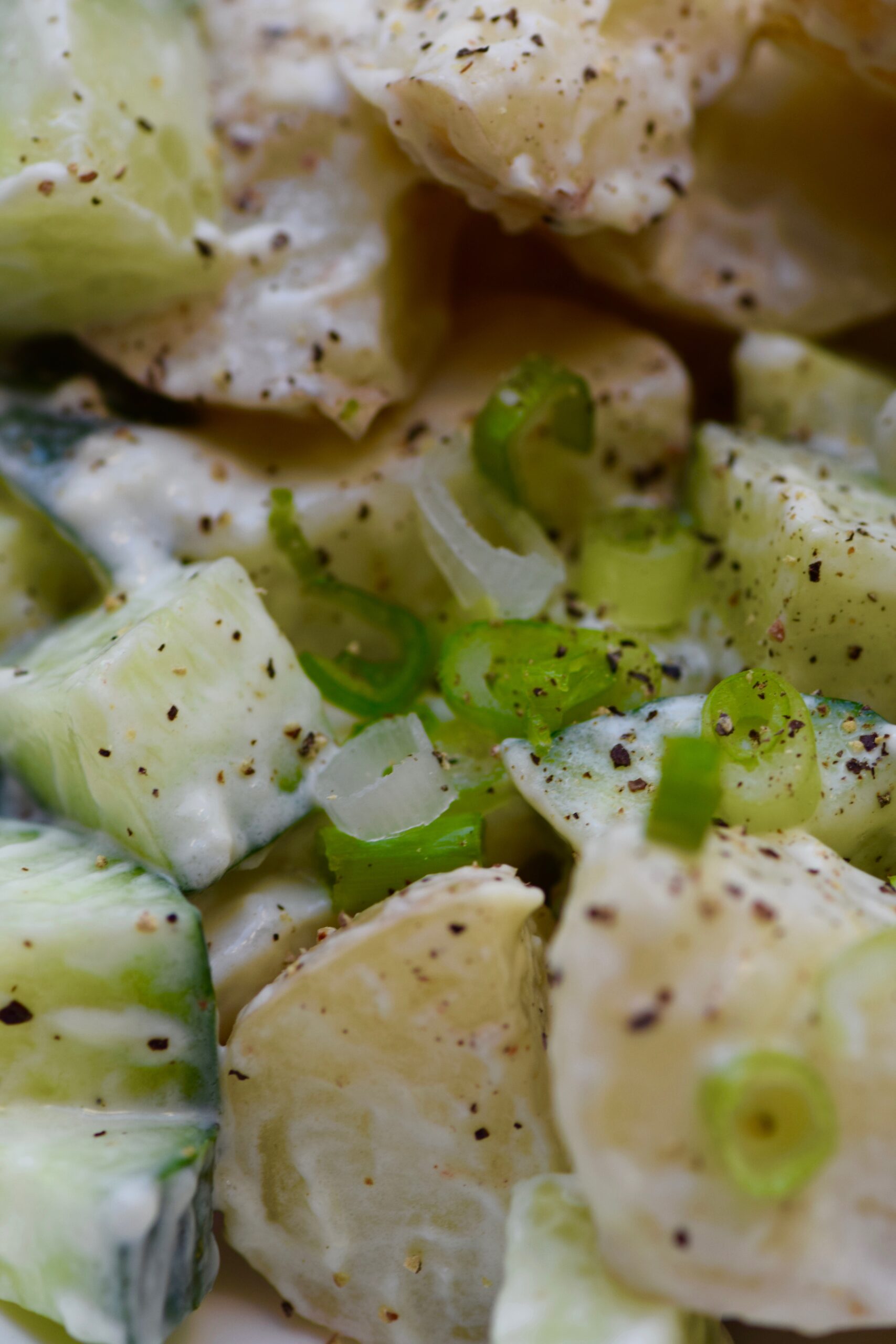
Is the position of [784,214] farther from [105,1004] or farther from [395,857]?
[105,1004]

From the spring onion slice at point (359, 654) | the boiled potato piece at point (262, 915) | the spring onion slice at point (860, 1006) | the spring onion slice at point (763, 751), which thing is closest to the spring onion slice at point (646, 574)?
the spring onion slice at point (359, 654)

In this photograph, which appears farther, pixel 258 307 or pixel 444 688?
pixel 258 307

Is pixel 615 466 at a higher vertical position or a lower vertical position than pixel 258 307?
lower

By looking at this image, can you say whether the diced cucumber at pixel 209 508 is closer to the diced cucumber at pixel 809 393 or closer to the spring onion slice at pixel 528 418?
the spring onion slice at pixel 528 418

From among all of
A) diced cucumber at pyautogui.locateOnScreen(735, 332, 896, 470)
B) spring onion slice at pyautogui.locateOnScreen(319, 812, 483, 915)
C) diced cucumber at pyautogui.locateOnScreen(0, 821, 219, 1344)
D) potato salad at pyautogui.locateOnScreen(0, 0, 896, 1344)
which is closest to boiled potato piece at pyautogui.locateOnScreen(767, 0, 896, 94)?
potato salad at pyautogui.locateOnScreen(0, 0, 896, 1344)

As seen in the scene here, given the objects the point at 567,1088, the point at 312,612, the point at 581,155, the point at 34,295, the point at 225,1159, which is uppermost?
the point at 581,155

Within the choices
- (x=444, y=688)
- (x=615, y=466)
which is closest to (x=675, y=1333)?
(x=444, y=688)

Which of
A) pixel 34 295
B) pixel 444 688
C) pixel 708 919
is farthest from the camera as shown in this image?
pixel 34 295

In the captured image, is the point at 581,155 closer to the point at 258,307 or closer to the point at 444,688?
the point at 258,307
